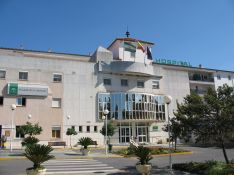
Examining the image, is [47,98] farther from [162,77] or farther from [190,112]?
[190,112]

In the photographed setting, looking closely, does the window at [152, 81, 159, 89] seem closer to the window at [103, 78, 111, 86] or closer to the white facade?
the white facade

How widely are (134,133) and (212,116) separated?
30974 mm

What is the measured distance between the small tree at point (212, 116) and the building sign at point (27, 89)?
27.7 meters

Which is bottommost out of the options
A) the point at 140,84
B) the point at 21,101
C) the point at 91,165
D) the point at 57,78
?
the point at 91,165

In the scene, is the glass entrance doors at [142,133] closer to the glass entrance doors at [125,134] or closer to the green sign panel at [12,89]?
the glass entrance doors at [125,134]

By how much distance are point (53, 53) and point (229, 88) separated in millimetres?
38808

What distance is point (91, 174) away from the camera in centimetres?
1359

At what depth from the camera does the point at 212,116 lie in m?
14.8

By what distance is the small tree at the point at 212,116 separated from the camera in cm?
1440

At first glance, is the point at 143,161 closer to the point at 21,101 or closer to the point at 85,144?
the point at 85,144

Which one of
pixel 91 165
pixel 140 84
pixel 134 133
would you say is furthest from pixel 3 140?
pixel 140 84

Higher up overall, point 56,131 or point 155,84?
point 155,84

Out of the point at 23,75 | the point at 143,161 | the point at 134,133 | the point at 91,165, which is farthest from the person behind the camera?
the point at 134,133

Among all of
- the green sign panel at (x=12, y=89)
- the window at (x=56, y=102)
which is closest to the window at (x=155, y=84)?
the window at (x=56, y=102)
